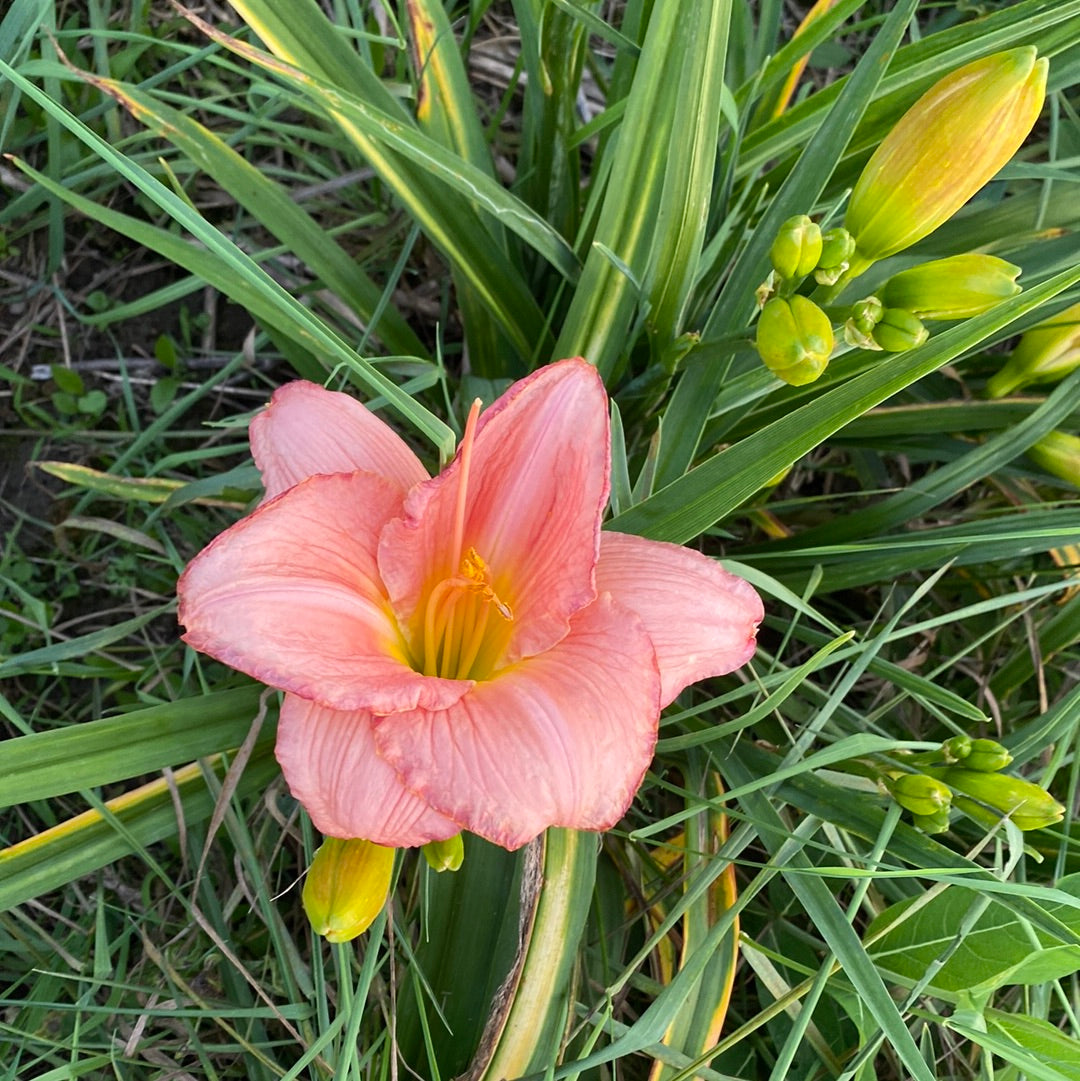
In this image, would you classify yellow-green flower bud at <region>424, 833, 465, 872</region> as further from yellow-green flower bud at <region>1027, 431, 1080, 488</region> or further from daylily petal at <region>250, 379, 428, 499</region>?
yellow-green flower bud at <region>1027, 431, 1080, 488</region>

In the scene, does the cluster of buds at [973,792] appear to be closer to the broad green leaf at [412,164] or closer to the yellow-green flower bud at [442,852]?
the yellow-green flower bud at [442,852]

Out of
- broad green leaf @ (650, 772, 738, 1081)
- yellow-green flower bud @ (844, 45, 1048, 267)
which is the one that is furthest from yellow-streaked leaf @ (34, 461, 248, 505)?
yellow-green flower bud @ (844, 45, 1048, 267)

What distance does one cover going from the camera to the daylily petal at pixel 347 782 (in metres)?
0.70

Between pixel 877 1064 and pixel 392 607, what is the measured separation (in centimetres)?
91

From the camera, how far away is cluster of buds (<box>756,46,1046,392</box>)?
2.45 feet

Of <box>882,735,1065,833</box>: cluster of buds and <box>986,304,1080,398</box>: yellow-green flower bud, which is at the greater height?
<box>986,304,1080,398</box>: yellow-green flower bud

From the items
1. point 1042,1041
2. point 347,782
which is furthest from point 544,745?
point 1042,1041

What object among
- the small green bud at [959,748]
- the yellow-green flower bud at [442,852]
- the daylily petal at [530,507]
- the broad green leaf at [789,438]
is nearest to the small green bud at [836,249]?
the broad green leaf at [789,438]

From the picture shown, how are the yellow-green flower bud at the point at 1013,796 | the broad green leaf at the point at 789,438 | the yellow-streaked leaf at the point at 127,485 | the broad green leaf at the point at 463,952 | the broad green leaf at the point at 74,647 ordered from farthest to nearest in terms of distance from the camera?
the yellow-streaked leaf at the point at 127,485 < the broad green leaf at the point at 74,647 < the broad green leaf at the point at 463,952 < the yellow-green flower bud at the point at 1013,796 < the broad green leaf at the point at 789,438

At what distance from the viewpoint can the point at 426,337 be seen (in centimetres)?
145

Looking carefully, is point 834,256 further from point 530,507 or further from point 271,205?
point 271,205

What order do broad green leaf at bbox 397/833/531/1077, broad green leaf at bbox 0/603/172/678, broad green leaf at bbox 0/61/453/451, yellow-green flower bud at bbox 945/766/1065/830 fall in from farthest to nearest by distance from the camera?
broad green leaf at bbox 0/603/172/678 < broad green leaf at bbox 397/833/531/1077 < yellow-green flower bud at bbox 945/766/1065/830 < broad green leaf at bbox 0/61/453/451

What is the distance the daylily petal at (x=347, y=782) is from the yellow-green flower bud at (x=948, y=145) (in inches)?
24.5

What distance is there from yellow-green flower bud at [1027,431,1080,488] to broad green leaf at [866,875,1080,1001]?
47cm
